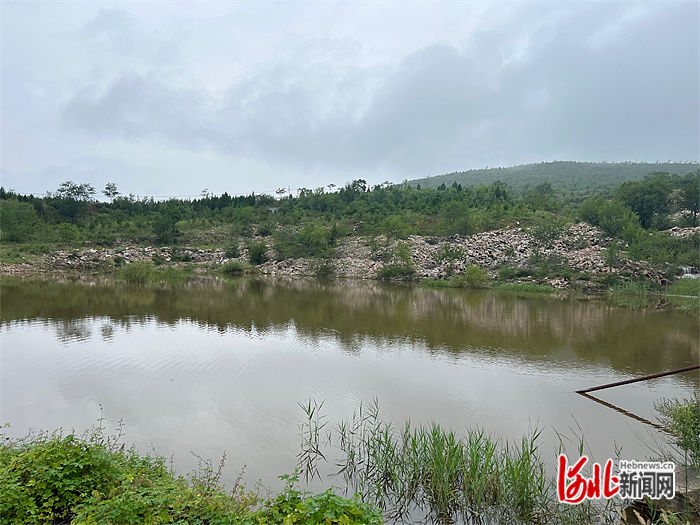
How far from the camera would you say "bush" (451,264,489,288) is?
3425 centimetres

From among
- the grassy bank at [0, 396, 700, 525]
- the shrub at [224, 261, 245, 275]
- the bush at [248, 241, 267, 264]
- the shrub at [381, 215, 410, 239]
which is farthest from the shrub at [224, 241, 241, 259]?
the grassy bank at [0, 396, 700, 525]

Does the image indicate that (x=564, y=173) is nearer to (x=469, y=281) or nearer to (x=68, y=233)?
(x=469, y=281)

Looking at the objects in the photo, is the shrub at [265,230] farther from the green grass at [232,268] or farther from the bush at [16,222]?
the bush at [16,222]

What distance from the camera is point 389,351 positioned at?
13445mm

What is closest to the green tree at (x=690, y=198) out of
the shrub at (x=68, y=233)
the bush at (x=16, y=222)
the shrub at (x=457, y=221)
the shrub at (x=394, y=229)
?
the shrub at (x=457, y=221)

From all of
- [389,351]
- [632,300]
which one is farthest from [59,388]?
[632,300]

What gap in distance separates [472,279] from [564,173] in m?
98.9

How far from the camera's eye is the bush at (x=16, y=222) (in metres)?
43.4

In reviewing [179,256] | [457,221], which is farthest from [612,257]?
[179,256]

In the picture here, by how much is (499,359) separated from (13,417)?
11464 millimetres

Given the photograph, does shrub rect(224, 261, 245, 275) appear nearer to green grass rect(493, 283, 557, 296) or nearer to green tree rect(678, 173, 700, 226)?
green grass rect(493, 283, 557, 296)

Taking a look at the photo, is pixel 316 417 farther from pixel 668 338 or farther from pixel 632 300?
pixel 632 300

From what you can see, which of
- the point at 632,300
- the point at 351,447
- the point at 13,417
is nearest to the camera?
the point at 351,447

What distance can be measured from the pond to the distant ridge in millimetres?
88105
